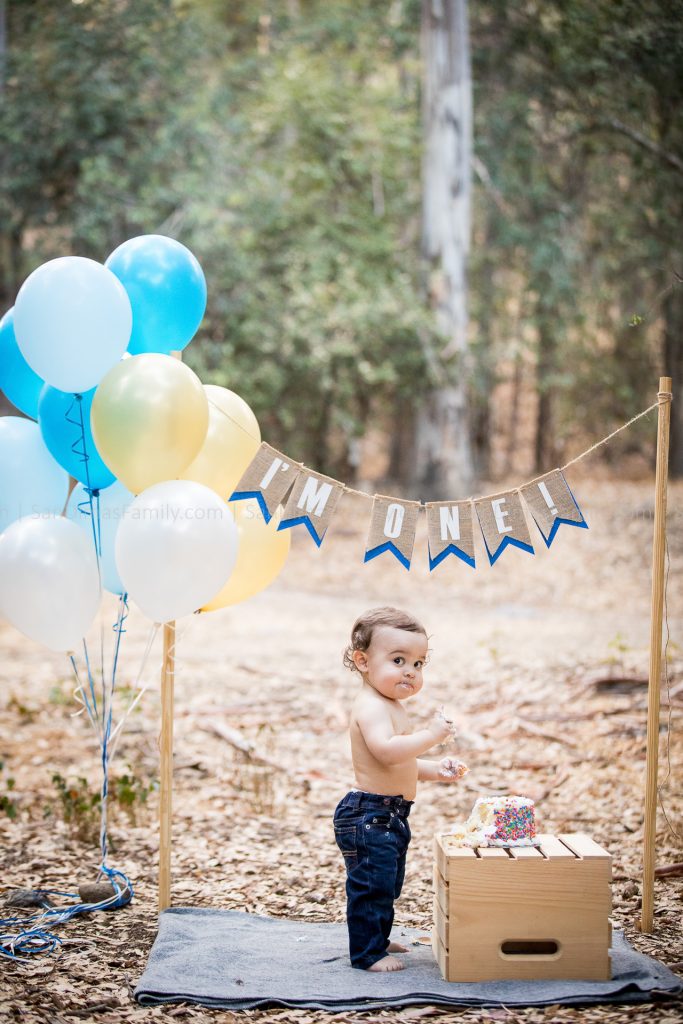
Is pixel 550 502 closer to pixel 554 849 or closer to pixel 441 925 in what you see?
pixel 554 849

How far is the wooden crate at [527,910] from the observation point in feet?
10.7

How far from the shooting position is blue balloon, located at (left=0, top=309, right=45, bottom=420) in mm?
3973

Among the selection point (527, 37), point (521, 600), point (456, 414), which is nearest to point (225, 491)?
point (521, 600)

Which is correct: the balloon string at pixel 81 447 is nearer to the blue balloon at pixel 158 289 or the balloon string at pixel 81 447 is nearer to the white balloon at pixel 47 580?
the white balloon at pixel 47 580

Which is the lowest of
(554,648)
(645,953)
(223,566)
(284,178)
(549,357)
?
(645,953)

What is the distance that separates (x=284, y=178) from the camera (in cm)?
1505

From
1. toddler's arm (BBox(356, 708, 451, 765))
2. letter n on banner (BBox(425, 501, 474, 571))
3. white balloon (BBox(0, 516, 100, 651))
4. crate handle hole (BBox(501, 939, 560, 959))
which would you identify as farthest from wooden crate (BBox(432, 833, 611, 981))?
white balloon (BBox(0, 516, 100, 651))

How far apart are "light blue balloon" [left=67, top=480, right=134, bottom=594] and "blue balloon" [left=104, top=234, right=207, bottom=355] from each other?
60 cm

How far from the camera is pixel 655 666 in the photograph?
371 cm

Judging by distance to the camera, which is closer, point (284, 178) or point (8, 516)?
point (8, 516)

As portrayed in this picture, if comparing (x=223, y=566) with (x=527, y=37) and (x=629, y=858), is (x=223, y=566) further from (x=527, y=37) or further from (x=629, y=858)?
(x=527, y=37)

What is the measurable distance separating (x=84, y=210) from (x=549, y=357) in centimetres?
947

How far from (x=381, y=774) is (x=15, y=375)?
218cm

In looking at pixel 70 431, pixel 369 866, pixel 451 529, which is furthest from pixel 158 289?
pixel 369 866
